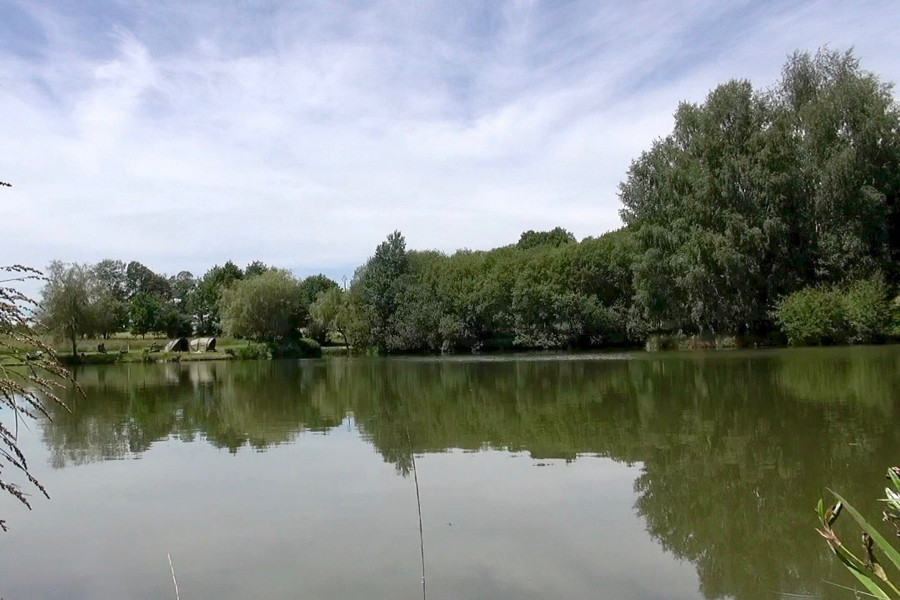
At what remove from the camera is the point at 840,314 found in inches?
1341

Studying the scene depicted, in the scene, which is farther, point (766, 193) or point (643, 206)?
point (643, 206)

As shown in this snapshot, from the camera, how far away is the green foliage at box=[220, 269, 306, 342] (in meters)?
56.9

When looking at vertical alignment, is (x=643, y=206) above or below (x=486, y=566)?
above

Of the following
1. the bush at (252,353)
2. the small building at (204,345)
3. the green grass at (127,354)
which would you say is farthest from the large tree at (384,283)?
the small building at (204,345)

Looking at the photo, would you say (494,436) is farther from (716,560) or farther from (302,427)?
(716,560)

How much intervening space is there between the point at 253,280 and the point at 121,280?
56317 mm

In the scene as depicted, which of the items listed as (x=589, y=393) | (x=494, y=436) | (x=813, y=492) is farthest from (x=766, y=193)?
(x=813, y=492)

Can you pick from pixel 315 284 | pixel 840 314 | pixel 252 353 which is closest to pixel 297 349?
pixel 252 353

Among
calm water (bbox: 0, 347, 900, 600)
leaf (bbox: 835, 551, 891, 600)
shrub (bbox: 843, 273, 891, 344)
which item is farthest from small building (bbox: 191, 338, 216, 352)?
leaf (bbox: 835, 551, 891, 600)

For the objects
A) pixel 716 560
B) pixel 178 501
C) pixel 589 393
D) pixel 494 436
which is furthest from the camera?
pixel 589 393

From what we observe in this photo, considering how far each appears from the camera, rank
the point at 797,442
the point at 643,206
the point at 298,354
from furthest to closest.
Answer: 1. the point at 298,354
2. the point at 643,206
3. the point at 797,442

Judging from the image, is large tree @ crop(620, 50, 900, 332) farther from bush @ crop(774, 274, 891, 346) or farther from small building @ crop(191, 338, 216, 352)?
small building @ crop(191, 338, 216, 352)

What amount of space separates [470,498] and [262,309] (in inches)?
2008

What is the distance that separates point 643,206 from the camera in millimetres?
41531
